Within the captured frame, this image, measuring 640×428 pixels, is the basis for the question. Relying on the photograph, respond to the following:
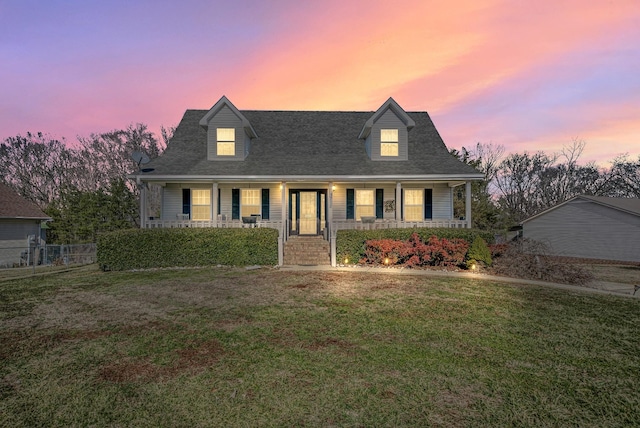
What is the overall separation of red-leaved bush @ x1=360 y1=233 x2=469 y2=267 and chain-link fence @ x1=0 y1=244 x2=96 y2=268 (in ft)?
59.3

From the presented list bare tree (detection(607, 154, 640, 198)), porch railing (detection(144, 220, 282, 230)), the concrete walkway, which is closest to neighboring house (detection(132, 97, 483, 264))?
porch railing (detection(144, 220, 282, 230))

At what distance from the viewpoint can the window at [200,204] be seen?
1684 cm

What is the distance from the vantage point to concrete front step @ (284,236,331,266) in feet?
44.9

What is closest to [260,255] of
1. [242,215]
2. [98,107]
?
[242,215]

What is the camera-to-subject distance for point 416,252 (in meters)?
12.4

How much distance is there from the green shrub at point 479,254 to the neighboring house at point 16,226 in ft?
91.2

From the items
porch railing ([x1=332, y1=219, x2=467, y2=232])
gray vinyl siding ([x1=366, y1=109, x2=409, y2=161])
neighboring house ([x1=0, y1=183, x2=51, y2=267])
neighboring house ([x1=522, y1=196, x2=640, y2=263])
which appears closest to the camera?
porch railing ([x1=332, y1=219, x2=467, y2=232])

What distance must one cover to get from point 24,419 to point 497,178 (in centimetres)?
5264

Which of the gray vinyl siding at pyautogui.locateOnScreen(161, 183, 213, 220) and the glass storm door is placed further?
the glass storm door

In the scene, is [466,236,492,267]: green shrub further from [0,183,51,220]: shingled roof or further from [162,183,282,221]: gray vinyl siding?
[0,183,51,220]: shingled roof

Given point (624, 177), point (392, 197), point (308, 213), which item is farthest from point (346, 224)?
point (624, 177)

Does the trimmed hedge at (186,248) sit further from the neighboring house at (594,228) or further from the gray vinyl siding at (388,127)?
the neighboring house at (594,228)

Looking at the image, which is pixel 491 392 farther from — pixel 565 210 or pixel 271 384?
pixel 565 210

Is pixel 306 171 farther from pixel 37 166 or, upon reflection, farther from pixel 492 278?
pixel 37 166
